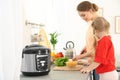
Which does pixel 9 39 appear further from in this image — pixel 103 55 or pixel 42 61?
pixel 103 55

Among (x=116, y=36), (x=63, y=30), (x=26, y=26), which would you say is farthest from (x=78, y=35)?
(x=26, y=26)

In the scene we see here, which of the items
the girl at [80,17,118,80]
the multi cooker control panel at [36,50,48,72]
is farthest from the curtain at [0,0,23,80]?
the girl at [80,17,118,80]

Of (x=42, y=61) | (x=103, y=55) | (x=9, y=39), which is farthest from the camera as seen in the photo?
(x=103, y=55)

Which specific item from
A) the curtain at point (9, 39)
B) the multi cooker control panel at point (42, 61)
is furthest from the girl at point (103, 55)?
the curtain at point (9, 39)

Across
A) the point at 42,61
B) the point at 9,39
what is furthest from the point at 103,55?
the point at 9,39

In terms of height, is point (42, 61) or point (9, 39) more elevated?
point (9, 39)

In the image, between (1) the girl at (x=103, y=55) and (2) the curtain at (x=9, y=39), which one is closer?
(2) the curtain at (x=9, y=39)

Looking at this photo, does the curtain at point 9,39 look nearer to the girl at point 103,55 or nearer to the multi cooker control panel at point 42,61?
the multi cooker control panel at point 42,61

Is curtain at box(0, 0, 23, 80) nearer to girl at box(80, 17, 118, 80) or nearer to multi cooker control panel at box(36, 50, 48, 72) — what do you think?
multi cooker control panel at box(36, 50, 48, 72)

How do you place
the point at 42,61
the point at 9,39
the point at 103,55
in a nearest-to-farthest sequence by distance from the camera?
the point at 9,39 → the point at 42,61 → the point at 103,55

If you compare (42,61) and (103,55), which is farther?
(103,55)

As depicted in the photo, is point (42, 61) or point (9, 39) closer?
point (9, 39)

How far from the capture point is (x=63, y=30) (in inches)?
185

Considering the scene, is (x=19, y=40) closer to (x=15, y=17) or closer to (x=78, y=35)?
(x=15, y=17)
